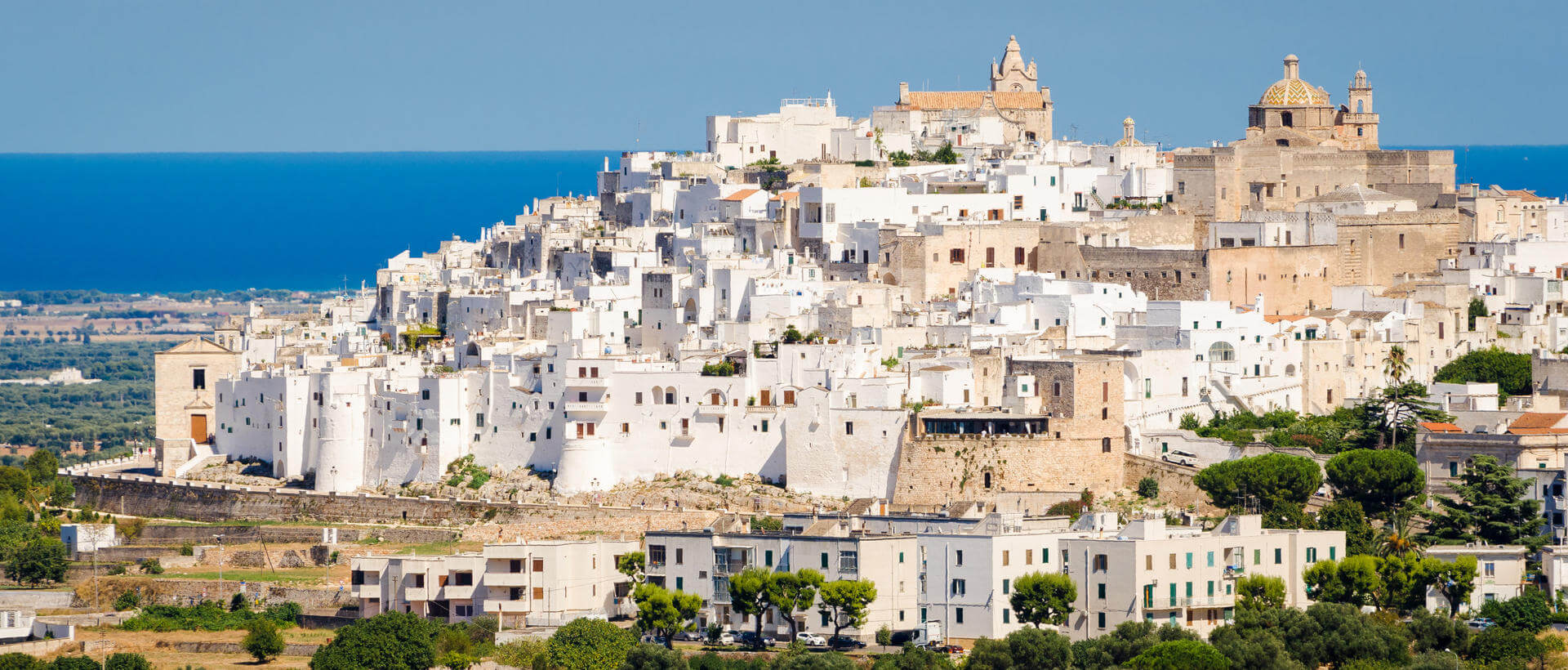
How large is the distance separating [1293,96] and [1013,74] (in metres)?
15.1

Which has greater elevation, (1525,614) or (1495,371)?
(1495,371)

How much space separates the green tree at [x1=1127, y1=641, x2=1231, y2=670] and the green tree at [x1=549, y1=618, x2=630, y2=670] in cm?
885

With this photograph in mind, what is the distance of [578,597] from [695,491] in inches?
214

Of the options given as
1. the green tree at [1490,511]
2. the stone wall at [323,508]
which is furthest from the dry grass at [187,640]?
the green tree at [1490,511]

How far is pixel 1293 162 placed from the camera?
73.8 meters

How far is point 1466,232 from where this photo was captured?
71438mm

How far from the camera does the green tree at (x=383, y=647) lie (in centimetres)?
4959

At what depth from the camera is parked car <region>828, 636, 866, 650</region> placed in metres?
48.6

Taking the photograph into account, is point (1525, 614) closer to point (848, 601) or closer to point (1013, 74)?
point (848, 601)

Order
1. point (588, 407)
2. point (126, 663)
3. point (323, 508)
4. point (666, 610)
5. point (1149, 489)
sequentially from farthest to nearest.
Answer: point (323, 508) < point (588, 407) < point (1149, 489) < point (126, 663) < point (666, 610)

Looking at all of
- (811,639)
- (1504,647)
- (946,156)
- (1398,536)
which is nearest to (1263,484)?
(1398,536)

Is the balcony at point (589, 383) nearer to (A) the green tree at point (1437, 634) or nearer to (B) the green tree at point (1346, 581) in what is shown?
(B) the green tree at point (1346, 581)

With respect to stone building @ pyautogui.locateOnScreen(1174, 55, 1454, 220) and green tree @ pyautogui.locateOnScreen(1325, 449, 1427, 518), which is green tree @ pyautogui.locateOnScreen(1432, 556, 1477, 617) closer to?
green tree @ pyautogui.locateOnScreen(1325, 449, 1427, 518)

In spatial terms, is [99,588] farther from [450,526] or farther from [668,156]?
[668,156]
